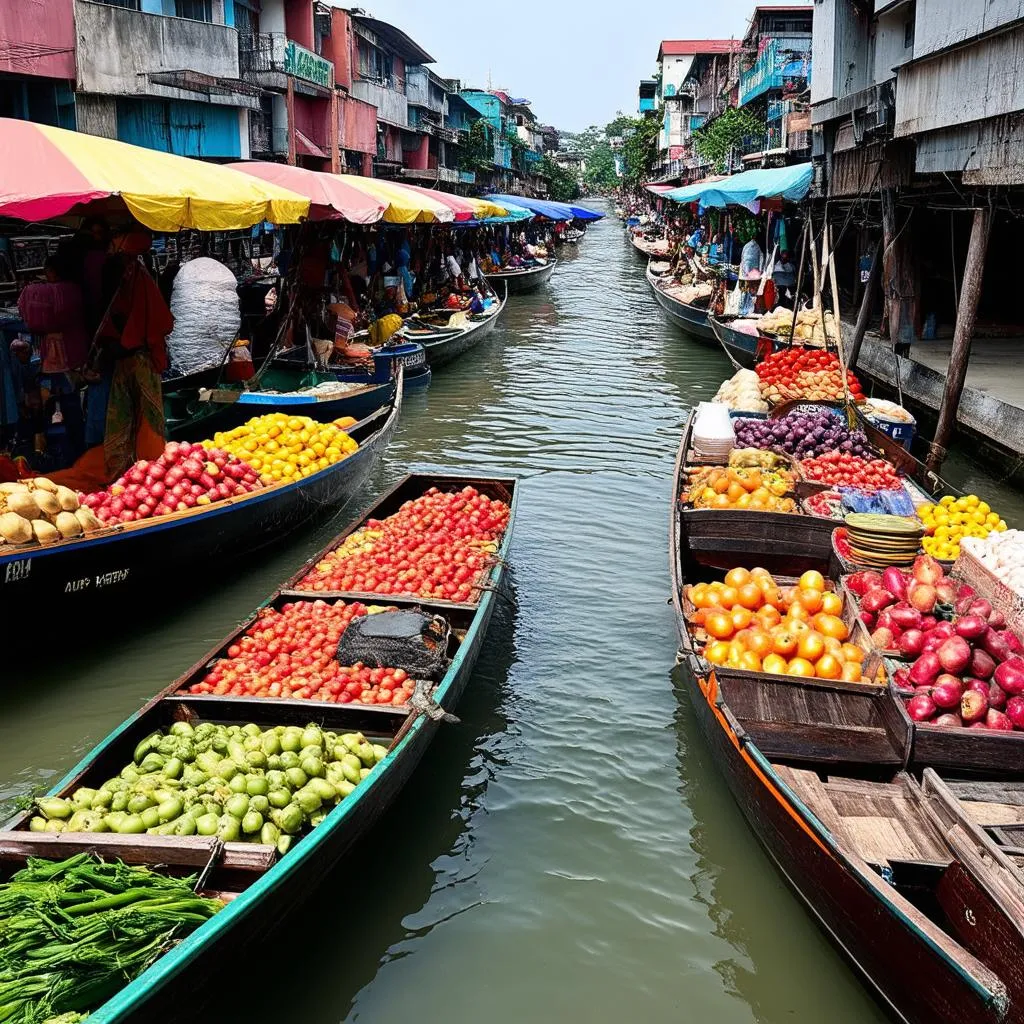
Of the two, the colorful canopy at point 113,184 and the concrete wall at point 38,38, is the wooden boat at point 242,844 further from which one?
the concrete wall at point 38,38

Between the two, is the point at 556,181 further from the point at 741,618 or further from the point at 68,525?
the point at 741,618

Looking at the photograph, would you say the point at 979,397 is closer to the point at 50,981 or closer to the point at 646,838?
the point at 646,838

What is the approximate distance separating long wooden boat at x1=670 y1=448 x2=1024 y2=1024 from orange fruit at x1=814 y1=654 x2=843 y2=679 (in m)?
0.22

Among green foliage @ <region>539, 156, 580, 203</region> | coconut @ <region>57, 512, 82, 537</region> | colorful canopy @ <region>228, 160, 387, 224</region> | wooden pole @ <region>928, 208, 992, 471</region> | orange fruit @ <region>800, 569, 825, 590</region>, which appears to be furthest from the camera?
green foliage @ <region>539, 156, 580, 203</region>

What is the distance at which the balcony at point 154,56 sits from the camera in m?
17.5

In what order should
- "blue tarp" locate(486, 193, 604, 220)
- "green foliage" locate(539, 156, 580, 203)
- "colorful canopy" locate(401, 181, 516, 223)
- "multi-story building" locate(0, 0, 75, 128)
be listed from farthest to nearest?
"green foliage" locate(539, 156, 580, 203) → "blue tarp" locate(486, 193, 604, 220) → "colorful canopy" locate(401, 181, 516, 223) → "multi-story building" locate(0, 0, 75, 128)

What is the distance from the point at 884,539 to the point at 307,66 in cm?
2548

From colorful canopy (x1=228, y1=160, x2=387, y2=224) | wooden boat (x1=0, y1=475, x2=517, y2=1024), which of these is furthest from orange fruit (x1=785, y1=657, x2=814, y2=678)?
colorful canopy (x1=228, y1=160, x2=387, y2=224)

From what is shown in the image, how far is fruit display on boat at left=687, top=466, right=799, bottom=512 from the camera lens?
25.7 ft

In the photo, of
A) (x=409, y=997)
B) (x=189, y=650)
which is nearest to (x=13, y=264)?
(x=189, y=650)

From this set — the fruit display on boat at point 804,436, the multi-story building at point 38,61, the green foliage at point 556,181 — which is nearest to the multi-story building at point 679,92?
the green foliage at point 556,181

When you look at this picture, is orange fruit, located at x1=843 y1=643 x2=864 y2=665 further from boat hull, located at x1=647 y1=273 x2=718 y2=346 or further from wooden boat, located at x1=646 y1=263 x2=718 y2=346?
wooden boat, located at x1=646 y1=263 x2=718 y2=346

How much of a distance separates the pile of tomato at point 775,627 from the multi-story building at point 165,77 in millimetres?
16445

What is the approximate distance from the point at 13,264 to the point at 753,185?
13387 millimetres
